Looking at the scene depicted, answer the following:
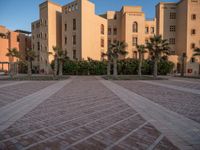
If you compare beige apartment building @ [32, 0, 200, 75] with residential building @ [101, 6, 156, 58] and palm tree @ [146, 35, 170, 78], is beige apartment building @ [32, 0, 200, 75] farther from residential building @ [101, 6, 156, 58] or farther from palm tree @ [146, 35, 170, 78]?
palm tree @ [146, 35, 170, 78]

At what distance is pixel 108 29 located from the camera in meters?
44.5

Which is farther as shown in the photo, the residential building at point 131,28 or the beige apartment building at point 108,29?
the residential building at point 131,28

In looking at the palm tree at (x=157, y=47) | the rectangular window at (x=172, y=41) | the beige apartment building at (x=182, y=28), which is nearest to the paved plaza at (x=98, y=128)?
the palm tree at (x=157, y=47)

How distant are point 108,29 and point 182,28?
19248mm

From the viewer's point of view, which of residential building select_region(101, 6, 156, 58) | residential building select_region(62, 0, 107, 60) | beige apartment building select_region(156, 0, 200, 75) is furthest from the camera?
residential building select_region(101, 6, 156, 58)

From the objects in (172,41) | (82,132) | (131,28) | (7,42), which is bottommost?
(82,132)

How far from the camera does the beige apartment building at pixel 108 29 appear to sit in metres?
38.1

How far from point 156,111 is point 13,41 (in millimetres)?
52661

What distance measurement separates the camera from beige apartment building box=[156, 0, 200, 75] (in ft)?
127

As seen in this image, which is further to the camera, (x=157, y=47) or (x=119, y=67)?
(x=119, y=67)

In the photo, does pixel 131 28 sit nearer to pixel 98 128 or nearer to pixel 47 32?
pixel 47 32

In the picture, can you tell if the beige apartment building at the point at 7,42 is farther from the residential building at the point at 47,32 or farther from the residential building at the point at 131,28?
the residential building at the point at 131,28

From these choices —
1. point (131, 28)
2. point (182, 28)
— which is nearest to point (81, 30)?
point (131, 28)

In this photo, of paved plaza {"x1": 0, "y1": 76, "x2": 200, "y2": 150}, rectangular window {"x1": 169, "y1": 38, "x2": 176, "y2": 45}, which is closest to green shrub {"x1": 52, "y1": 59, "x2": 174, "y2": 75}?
rectangular window {"x1": 169, "y1": 38, "x2": 176, "y2": 45}
